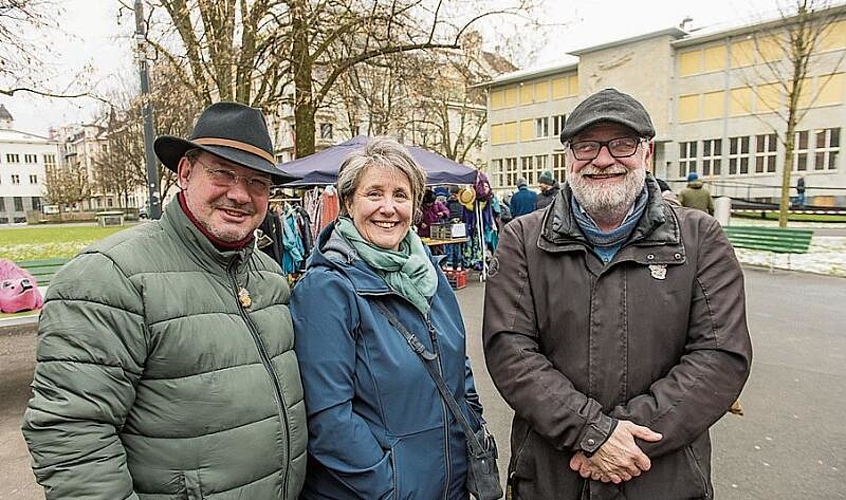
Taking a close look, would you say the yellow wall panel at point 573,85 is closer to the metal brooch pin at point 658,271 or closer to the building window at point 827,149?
the building window at point 827,149

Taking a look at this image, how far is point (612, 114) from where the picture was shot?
1756 mm

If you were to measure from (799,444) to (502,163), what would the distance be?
141ft

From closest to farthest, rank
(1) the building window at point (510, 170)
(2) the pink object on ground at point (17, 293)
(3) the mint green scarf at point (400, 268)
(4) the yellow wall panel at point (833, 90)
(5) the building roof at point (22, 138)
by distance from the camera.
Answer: (3) the mint green scarf at point (400, 268) → (2) the pink object on ground at point (17, 293) → (4) the yellow wall panel at point (833, 90) → (1) the building window at point (510, 170) → (5) the building roof at point (22, 138)

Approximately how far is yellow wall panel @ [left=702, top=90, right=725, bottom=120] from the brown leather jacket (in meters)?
36.6

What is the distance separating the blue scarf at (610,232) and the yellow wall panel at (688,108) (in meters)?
37.3

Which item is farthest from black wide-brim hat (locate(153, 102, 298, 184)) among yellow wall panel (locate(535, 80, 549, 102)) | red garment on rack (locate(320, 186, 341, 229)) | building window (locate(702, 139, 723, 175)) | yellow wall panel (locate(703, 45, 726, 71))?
yellow wall panel (locate(535, 80, 549, 102))

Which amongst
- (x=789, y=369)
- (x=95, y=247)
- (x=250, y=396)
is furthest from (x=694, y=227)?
(x=789, y=369)

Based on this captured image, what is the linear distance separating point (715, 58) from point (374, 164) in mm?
37645

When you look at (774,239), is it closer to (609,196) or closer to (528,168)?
(609,196)

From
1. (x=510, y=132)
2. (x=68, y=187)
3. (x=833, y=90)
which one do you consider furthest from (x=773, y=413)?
(x=68, y=187)

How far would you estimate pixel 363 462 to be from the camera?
166cm

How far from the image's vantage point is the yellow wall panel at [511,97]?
1716 inches

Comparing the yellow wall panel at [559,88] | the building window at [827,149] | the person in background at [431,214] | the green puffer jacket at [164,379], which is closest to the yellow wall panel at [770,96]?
the building window at [827,149]

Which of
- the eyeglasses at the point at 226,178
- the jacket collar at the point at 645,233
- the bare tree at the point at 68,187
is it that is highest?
the bare tree at the point at 68,187
